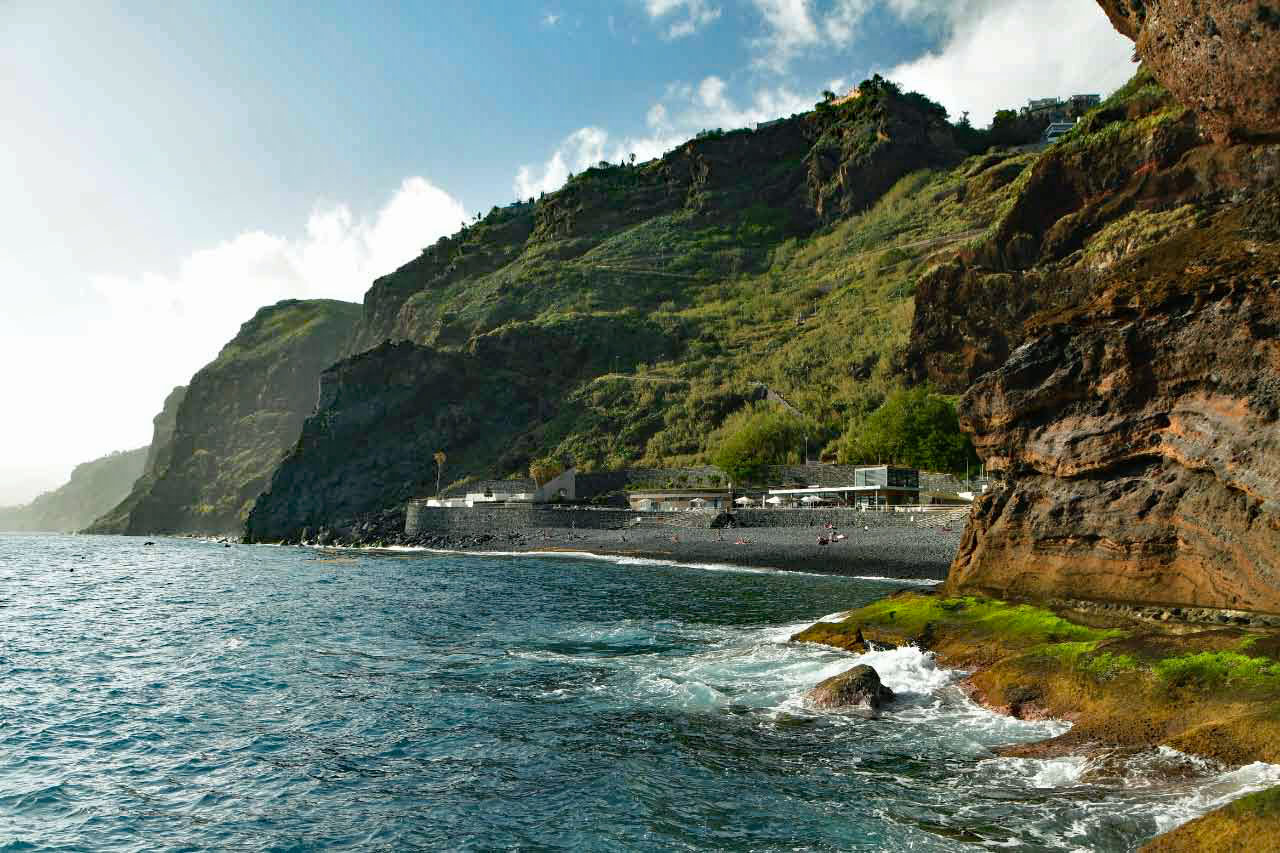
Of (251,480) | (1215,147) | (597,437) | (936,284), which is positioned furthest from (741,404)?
(251,480)

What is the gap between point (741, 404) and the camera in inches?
4722

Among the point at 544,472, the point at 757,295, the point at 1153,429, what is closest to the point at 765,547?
the point at 1153,429

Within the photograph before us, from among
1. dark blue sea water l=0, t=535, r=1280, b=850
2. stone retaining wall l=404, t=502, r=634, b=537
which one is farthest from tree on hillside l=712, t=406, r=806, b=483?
dark blue sea water l=0, t=535, r=1280, b=850

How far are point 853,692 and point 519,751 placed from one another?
7995 millimetres

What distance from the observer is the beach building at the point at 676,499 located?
87250 millimetres

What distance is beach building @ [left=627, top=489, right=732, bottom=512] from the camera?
286 ft

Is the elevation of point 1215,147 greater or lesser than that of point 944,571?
greater

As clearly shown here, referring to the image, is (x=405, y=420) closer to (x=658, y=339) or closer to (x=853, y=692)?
(x=658, y=339)

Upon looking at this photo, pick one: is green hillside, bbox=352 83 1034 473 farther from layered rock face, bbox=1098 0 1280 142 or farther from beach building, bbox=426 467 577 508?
layered rock face, bbox=1098 0 1280 142

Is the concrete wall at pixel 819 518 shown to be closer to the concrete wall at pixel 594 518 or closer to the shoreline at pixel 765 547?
the concrete wall at pixel 594 518

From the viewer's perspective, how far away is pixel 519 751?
661 inches

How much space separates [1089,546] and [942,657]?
18.0ft

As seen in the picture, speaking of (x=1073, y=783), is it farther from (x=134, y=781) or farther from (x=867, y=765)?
(x=134, y=781)

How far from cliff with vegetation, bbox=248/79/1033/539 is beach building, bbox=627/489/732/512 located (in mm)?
15488
